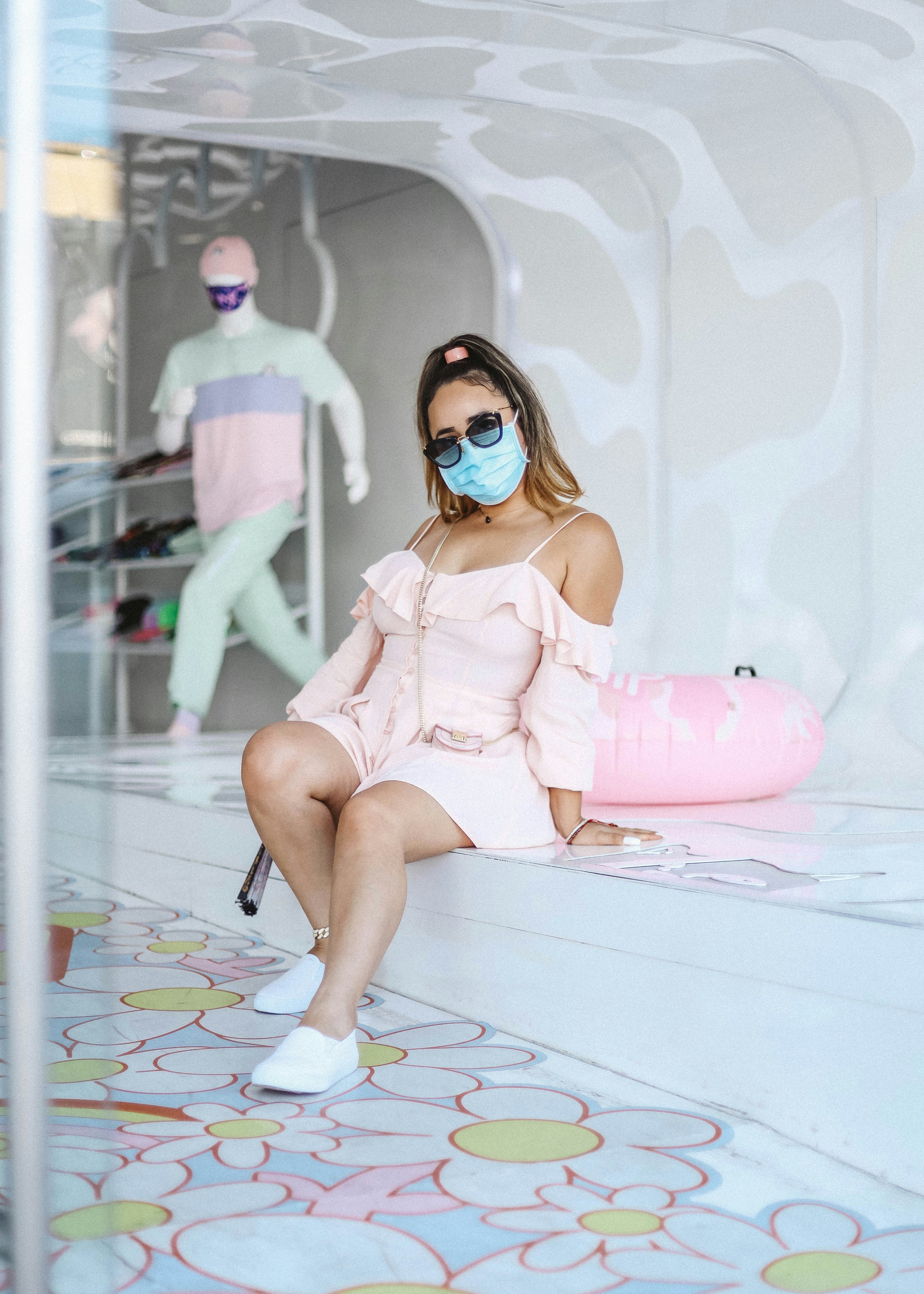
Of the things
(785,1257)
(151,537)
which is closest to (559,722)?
(785,1257)

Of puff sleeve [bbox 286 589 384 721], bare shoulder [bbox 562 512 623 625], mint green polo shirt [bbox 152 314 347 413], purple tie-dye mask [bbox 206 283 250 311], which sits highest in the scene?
purple tie-dye mask [bbox 206 283 250 311]

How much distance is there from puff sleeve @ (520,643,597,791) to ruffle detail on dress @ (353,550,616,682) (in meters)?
0.02

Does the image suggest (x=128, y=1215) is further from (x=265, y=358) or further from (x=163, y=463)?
(x=163, y=463)

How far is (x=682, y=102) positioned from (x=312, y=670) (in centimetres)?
219

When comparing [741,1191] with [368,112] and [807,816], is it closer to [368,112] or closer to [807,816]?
[807,816]

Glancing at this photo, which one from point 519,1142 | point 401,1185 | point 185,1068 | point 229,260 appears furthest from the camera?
point 229,260

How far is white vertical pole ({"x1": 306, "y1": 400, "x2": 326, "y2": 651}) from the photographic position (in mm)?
4789

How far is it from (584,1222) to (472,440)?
107 centimetres

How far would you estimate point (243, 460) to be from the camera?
457cm

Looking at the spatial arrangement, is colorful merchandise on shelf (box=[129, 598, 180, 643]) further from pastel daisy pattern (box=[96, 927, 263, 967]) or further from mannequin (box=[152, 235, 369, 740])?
pastel daisy pattern (box=[96, 927, 263, 967])

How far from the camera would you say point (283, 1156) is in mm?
1336

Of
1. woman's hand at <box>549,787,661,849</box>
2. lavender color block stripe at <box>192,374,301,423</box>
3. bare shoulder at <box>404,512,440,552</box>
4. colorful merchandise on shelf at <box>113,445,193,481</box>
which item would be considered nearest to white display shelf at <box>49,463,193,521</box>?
woman's hand at <box>549,787,661,849</box>

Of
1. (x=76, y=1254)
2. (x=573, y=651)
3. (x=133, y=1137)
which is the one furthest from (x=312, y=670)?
(x=76, y=1254)

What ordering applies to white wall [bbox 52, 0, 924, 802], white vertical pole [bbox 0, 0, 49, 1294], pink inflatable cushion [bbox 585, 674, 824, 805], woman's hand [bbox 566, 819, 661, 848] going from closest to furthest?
1. white vertical pole [bbox 0, 0, 49, 1294]
2. woman's hand [bbox 566, 819, 661, 848]
3. pink inflatable cushion [bbox 585, 674, 824, 805]
4. white wall [bbox 52, 0, 924, 802]
